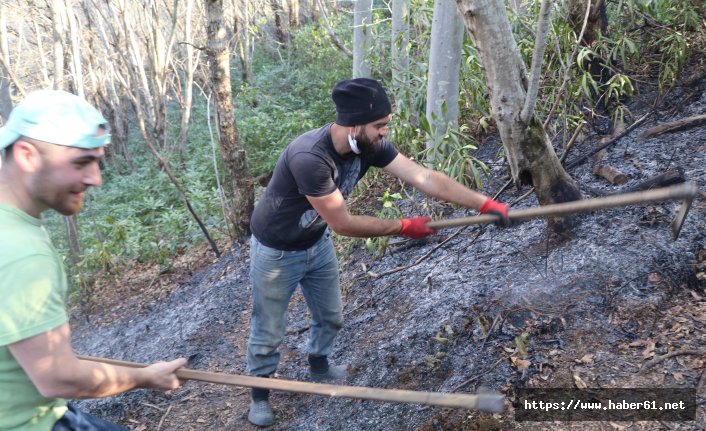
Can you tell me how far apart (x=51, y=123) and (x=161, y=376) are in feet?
3.47

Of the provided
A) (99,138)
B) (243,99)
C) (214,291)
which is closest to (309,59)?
(243,99)

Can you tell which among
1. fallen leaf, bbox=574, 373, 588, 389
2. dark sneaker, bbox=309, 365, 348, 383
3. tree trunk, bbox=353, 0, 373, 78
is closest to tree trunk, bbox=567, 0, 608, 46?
fallen leaf, bbox=574, 373, 588, 389

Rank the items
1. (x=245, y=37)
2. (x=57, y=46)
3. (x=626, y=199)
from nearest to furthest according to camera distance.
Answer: (x=626, y=199) < (x=57, y=46) < (x=245, y=37)

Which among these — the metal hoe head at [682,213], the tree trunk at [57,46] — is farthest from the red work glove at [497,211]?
the tree trunk at [57,46]

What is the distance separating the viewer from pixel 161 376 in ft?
7.63

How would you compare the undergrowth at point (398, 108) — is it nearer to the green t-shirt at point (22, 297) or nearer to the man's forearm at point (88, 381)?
the man's forearm at point (88, 381)

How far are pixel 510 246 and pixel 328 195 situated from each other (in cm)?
202

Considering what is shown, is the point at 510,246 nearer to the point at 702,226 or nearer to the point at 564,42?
the point at 702,226

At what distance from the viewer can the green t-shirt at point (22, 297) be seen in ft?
5.52

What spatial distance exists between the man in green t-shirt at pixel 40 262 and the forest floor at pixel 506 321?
2.01 meters

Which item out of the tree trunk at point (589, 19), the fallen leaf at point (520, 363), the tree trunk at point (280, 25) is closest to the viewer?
the fallen leaf at point (520, 363)

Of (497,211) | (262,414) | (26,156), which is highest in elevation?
(26,156)

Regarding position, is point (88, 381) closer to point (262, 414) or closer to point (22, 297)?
point (22, 297)

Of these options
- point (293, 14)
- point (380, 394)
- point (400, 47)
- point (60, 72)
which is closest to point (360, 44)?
point (400, 47)
